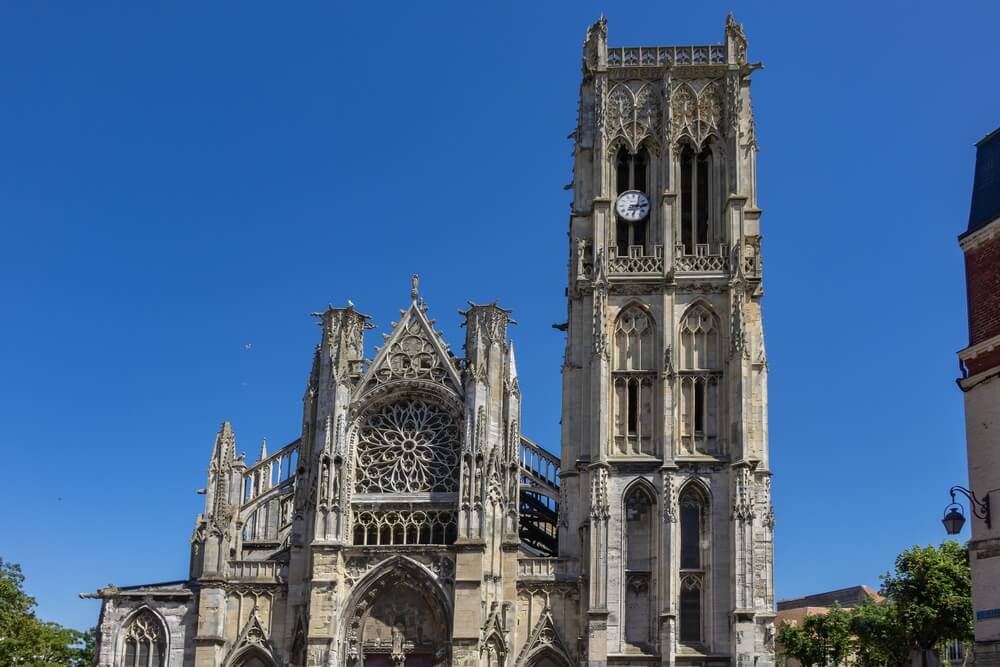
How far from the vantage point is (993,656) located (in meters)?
30.0

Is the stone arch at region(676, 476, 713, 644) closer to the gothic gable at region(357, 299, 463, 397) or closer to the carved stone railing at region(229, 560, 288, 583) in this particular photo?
the gothic gable at region(357, 299, 463, 397)

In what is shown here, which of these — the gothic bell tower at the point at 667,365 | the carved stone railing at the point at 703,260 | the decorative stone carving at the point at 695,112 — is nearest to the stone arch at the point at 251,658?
the gothic bell tower at the point at 667,365

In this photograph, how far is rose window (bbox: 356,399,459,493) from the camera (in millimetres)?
52469

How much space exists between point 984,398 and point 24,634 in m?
38.5

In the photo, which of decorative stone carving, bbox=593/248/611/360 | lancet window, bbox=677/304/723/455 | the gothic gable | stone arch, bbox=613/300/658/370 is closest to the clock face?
decorative stone carving, bbox=593/248/611/360

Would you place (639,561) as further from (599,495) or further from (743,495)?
(743,495)

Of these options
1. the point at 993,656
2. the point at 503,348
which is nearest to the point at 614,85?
the point at 503,348

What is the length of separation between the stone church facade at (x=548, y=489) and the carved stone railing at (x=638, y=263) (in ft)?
0.30

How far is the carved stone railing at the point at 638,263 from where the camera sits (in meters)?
54.4

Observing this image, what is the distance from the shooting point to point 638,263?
54531mm

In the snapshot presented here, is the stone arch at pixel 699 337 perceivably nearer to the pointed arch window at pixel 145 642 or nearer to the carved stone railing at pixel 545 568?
the carved stone railing at pixel 545 568

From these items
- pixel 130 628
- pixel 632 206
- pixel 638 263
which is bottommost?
pixel 130 628

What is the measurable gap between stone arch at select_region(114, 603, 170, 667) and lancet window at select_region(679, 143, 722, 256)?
83.0ft

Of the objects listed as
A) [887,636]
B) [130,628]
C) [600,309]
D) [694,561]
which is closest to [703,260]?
[600,309]
